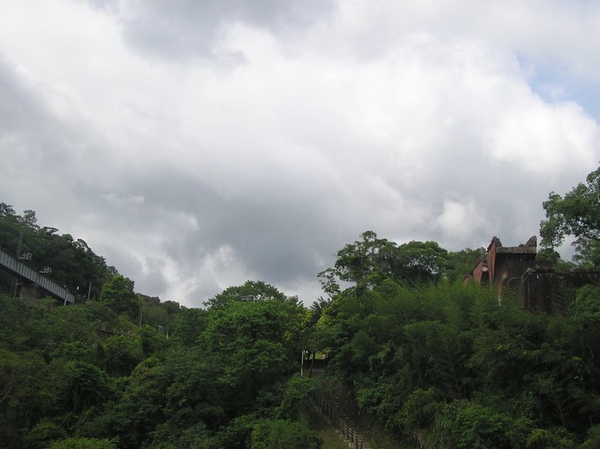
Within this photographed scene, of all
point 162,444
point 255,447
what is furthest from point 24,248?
point 255,447

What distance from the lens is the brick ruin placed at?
24094 millimetres

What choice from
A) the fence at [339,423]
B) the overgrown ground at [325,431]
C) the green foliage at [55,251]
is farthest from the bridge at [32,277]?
the overgrown ground at [325,431]

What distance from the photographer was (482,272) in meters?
30.4

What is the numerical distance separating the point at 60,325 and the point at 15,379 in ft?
34.4

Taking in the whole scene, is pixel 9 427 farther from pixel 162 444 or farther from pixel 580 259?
pixel 580 259

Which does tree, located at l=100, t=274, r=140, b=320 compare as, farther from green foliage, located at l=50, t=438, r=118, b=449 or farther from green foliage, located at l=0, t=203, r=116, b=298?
green foliage, located at l=50, t=438, r=118, b=449

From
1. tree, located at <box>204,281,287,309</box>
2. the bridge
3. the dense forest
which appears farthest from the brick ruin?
the bridge

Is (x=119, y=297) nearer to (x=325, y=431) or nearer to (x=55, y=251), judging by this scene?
(x=55, y=251)

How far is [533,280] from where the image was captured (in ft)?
80.8

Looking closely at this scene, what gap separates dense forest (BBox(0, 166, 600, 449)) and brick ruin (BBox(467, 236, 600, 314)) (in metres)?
0.72

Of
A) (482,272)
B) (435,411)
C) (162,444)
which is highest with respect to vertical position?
(482,272)

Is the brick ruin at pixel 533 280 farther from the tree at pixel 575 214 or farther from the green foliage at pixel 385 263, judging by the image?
the green foliage at pixel 385 263

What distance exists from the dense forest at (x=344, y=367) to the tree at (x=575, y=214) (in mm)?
57

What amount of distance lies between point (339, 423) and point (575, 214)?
14667 millimetres
